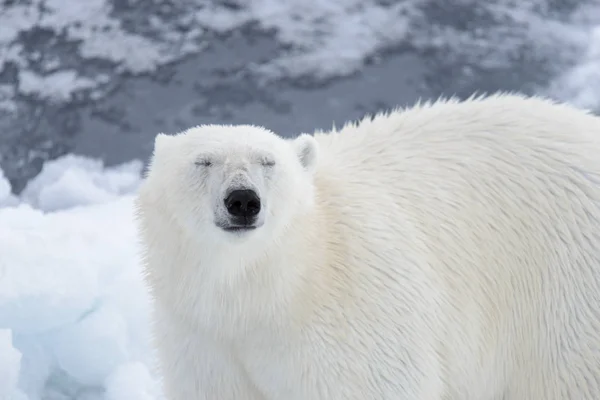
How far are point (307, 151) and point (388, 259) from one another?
1.27 feet

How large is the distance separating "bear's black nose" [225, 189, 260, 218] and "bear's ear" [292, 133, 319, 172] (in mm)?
361

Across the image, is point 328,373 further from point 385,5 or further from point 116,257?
point 385,5

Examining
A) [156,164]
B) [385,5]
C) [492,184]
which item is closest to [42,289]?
[156,164]

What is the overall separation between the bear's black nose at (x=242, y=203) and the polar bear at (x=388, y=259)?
46 millimetres

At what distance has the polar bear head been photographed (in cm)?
217

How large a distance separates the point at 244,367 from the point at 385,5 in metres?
5.03

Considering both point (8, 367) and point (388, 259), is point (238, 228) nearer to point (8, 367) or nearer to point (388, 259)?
point (388, 259)

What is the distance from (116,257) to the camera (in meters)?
4.08

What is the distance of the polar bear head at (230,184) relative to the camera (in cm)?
217

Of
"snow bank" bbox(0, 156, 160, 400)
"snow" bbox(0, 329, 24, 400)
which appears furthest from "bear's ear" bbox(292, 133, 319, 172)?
"snow" bbox(0, 329, 24, 400)

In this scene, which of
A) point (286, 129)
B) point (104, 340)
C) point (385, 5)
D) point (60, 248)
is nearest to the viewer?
point (104, 340)

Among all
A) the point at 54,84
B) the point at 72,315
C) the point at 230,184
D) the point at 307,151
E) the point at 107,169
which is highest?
the point at 54,84

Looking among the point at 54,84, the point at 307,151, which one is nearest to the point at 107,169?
the point at 54,84

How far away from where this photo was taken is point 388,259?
257 cm
